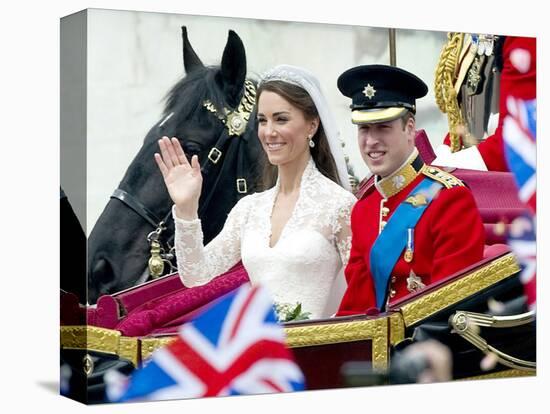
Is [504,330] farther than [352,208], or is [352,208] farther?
[504,330]

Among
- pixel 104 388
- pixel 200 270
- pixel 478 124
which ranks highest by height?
pixel 478 124

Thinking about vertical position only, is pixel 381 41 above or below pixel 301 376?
above

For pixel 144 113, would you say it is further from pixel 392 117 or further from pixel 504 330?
pixel 504 330

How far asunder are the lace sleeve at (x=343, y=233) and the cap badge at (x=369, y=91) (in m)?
0.65

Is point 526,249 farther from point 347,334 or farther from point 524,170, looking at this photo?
point 347,334

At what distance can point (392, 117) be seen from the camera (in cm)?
834

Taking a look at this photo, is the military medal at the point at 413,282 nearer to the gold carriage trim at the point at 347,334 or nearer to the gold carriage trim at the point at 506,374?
the gold carriage trim at the point at 347,334

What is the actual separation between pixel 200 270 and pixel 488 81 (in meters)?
2.28

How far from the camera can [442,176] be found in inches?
330

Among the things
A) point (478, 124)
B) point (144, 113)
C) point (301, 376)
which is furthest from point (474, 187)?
point (144, 113)

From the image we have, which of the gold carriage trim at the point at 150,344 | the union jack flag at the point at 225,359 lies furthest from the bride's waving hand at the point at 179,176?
the gold carriage trim at the point at 150,344

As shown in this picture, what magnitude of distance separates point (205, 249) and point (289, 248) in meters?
0.47

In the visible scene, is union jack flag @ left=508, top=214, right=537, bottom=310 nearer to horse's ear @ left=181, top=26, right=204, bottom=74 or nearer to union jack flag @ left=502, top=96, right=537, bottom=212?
union jack flag @ left=502, top=96, right=537, bottom=212

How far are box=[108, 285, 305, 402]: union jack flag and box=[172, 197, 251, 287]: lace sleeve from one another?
0.58 feet
